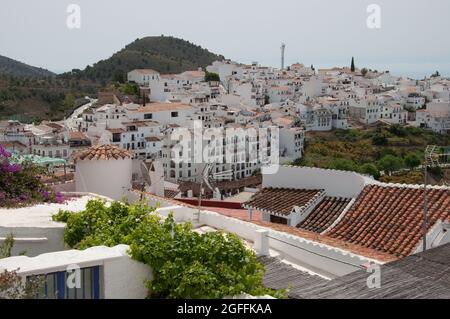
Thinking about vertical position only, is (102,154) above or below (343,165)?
above

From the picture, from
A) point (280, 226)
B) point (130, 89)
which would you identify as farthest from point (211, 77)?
point (280, 226)

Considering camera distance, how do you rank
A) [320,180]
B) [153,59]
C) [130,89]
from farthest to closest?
[153,59], [130,89], [320,180]

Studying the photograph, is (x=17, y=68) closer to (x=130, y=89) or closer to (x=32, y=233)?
(x=130, y=89)

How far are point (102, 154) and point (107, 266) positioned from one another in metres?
6.80

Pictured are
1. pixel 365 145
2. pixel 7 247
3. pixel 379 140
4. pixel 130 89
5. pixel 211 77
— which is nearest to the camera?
pixel 7 247

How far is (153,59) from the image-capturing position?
123562mm

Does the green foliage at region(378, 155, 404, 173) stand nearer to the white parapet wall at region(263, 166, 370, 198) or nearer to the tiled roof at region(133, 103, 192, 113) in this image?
the tiled roof at region(133, 103, 192, 113)

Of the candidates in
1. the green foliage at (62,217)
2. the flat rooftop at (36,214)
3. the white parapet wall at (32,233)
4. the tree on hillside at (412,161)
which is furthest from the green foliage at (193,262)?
the tree on hillside at (412,161)

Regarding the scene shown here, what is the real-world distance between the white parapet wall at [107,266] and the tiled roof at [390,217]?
15.7ft

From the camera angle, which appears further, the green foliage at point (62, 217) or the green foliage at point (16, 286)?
the green foliage at point (62, 217)

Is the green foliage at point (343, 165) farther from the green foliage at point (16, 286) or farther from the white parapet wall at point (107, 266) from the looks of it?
the green foliage at point (16, 286)

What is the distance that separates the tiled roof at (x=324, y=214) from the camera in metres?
11.0

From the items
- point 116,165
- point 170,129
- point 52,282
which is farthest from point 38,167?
point 170,129

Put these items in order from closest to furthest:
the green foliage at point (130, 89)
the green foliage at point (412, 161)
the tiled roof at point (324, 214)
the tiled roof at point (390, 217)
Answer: the tiled roof at point (390, 217), the tiled roof at point (324, 214), the green foliage at point (412, 161), the green foliage at point (130, 89)
